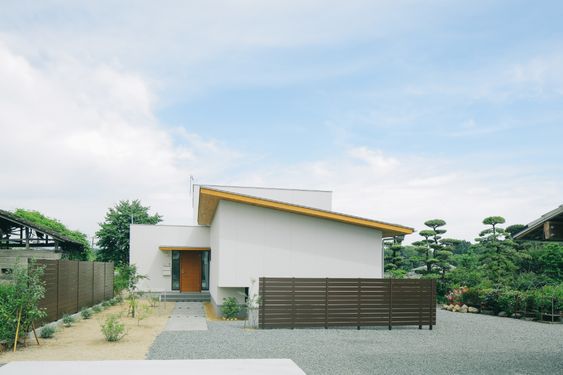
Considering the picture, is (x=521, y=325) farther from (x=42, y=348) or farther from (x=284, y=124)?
(x=42, y=348)

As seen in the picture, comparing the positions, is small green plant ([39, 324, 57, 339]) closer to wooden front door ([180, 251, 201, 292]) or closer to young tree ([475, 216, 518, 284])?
wooden front door ([180, 251, 201, 292])

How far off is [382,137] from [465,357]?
34.3ft

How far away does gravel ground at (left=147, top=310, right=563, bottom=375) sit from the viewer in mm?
8984

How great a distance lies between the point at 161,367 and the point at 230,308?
7259 millimetres

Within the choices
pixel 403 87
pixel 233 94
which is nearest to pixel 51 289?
pixel 233 94

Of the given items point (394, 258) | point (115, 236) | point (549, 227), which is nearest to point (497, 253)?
point (394, 258)

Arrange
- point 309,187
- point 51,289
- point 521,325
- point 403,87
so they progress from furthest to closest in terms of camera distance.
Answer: point 309,187, point 403,87, point 521,325, point 51,289

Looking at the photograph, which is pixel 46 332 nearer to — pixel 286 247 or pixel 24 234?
pixel 286 247

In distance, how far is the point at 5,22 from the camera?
1226cm

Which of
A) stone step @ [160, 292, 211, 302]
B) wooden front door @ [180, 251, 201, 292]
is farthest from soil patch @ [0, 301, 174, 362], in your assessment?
wooden front door @ [180, 251, 201, 292]

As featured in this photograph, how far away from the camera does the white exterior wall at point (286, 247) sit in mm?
15688

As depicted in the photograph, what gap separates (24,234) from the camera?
82.0 feet

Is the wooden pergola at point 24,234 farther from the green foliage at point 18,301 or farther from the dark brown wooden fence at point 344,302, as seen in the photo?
the dark brown wooden fence at point 344,302

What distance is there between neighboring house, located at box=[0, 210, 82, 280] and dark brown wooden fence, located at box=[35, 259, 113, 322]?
3390 millimetres
